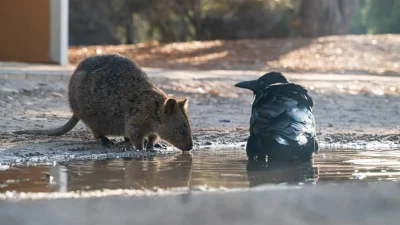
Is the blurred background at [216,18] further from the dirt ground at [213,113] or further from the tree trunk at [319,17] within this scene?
the dirt ground at [213,113]

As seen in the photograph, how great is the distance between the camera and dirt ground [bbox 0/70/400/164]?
8570 mm

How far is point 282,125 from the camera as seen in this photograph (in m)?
7.28

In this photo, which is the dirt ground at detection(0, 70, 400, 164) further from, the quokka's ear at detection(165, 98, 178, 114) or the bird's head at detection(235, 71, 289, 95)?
the bird's head at detection(235, 71, 289, 95)

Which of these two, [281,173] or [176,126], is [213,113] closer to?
[176,126]

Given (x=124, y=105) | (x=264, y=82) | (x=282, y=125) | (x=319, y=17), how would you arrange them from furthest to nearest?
(x=319, y=17) → (x=124, y=105) → (x=264, y=82) → (x=282, y=125)

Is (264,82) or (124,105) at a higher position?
(264,82)

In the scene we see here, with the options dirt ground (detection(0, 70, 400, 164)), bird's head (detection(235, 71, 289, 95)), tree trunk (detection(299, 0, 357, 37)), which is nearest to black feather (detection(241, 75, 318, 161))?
bird's head (detection(235, 71, 289, 95))

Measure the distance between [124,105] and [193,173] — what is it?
6.37 feet

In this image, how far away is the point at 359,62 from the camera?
19.8 meters

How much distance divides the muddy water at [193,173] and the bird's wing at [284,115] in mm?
277

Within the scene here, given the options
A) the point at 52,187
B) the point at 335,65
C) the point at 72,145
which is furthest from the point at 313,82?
the point at 52,187

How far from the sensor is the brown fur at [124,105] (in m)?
8.53

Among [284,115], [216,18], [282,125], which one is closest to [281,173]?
[282,125]

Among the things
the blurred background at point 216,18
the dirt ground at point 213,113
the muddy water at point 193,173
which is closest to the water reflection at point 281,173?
the muddy water at point 193,173
